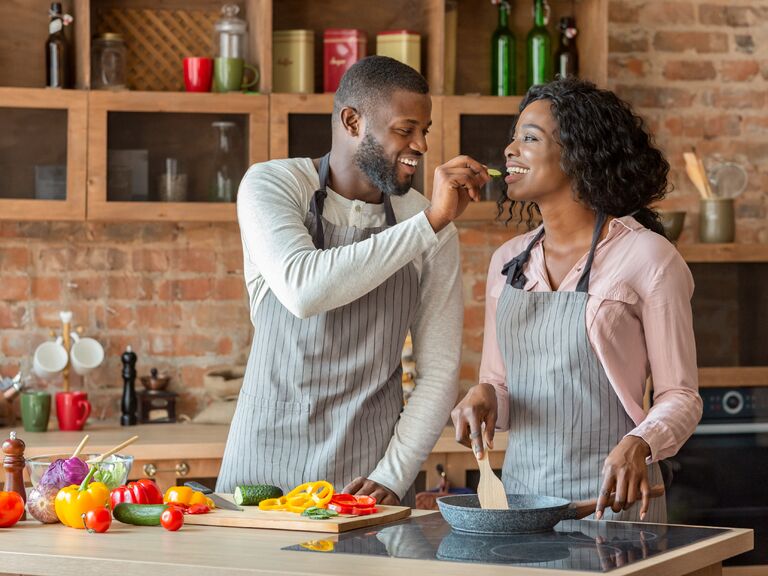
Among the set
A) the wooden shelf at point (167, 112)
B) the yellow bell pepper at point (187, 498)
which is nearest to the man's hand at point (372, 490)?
the yellow bell pepper at point (187, 498)

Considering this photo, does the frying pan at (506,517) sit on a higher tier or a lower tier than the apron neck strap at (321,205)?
lower

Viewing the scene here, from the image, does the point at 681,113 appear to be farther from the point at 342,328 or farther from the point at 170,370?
the point at 342,328

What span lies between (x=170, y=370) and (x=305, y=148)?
97cm

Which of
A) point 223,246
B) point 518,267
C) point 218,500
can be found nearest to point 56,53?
point 223,246

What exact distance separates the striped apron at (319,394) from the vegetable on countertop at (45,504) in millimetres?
465

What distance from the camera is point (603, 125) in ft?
7.52

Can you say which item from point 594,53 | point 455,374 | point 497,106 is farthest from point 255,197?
point 594,53

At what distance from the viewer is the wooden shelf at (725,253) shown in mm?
3832

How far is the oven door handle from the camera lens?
3.75 m

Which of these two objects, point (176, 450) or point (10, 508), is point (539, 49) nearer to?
point (176, 450)

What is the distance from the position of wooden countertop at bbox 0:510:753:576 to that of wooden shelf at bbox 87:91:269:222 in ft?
6.10

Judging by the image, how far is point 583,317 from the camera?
2.19 m

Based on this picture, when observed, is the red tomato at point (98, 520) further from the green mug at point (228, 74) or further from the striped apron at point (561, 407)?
the green mug at point (228, 74)

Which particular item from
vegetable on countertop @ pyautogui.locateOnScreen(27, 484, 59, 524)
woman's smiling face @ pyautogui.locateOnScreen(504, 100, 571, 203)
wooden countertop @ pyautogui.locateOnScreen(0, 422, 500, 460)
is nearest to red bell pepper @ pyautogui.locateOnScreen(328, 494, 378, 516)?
vegetable on countertop @ pyautogui.locateOnScreen(27, 484, 59, 524)
